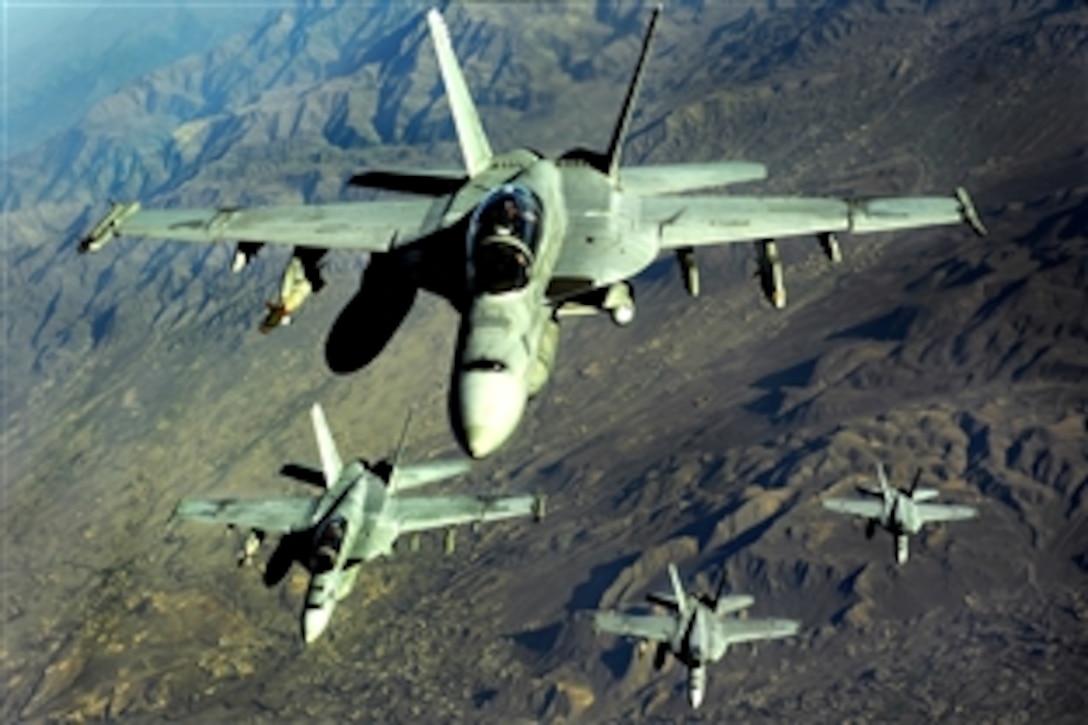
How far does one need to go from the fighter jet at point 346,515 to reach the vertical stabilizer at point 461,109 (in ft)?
43.3

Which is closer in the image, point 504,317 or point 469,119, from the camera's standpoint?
point 504,317

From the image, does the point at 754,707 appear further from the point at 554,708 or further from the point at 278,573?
the point at 278,573

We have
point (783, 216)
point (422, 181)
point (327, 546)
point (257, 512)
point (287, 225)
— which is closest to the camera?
point (783, 216)

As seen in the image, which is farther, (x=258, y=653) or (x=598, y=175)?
(x=258, y=653)

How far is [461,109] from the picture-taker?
3272 centimetres

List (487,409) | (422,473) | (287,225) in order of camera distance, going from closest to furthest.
Answer: (487,409) → (287,225) → (422,473)

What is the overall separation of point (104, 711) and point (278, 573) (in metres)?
153

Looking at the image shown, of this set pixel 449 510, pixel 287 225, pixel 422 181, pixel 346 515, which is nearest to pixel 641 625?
pixel 449 510

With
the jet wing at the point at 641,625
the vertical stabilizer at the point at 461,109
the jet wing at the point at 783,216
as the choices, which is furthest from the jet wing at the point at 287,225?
the jet wing at the point at 641,625

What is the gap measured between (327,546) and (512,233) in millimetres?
19101

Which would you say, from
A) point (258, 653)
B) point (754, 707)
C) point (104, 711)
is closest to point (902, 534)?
point (754, 707)

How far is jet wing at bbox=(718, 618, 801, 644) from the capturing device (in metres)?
56.3

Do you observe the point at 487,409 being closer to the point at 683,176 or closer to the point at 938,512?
the point at 683,176

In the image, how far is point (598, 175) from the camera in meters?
31.7
